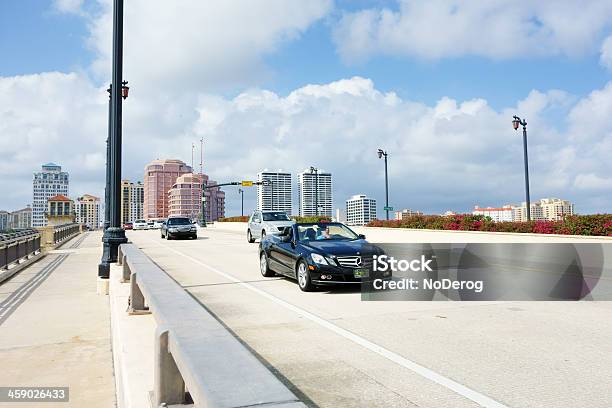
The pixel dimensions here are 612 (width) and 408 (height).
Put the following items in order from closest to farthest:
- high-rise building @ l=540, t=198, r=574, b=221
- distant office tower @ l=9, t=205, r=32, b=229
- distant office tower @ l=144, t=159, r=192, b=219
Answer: distant office tower @ l=9, t=205, r=32, b=229
high-rise building @ l=540, t=198, r=574, b=221
distant office tower @ l=144, t=159, r=192, b=219

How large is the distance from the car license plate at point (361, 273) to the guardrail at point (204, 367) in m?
6.32

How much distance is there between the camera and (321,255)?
10500mm

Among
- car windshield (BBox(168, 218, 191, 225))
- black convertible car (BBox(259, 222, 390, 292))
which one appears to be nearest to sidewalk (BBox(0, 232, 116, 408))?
black convertible car (BBox(259, 222, 390, 292))

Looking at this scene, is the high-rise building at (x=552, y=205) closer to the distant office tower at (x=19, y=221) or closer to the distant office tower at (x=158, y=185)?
the distant office tower at (x=19, y=221)

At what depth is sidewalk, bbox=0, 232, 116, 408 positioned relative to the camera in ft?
21.4

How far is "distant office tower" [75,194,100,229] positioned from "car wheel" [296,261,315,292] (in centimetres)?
18597

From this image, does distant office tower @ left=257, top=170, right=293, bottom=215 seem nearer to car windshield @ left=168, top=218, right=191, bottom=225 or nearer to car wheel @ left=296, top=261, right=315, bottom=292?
car windshield @ left=168, top=218, right=191, bottom=225

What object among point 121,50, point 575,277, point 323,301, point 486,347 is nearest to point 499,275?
point 575,277

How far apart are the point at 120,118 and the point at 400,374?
1183 centimetres

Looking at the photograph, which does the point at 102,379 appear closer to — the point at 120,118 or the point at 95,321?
the point at 95,321

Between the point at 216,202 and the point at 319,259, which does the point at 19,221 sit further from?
the point at 216,202

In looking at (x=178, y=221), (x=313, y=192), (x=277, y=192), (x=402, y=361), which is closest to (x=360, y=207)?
(x=313, y=192)

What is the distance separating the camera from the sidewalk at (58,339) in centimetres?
653

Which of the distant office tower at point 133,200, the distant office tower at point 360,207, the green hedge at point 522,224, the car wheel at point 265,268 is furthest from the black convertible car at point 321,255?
the distant office tower at point 133,200
